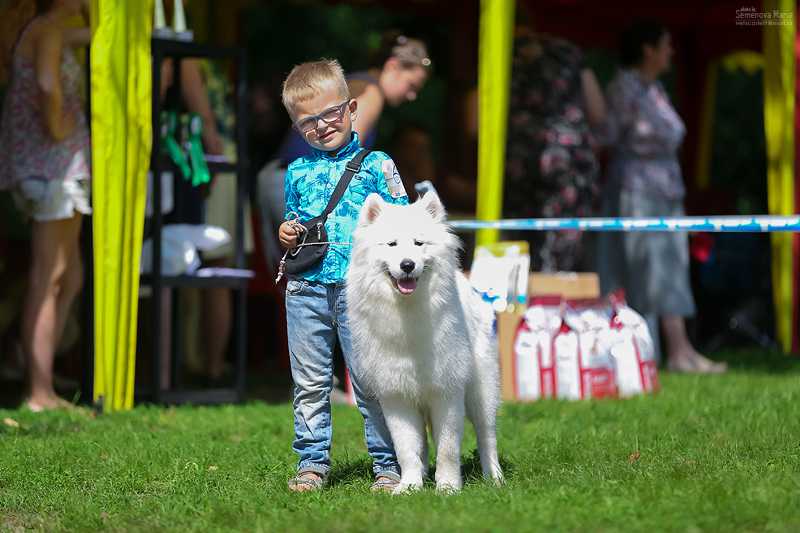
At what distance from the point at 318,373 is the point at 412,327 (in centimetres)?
57

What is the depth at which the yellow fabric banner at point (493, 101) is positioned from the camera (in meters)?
7.54

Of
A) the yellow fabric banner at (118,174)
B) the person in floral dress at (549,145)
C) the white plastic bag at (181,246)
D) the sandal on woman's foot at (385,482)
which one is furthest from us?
the person in floral dress at (549,145)

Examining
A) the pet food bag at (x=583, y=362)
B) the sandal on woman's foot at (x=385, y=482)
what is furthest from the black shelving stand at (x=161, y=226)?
the sandal on woman's foot at (x=385, y=482)

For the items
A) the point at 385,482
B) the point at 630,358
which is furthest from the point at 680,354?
the point at 385,482

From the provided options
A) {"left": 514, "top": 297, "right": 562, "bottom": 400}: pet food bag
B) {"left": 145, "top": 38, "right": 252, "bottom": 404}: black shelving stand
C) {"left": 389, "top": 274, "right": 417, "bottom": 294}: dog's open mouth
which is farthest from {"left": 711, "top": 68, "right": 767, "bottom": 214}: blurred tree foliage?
{"left": 389, "top": 274, "right": 417, "bottom": 294}: dog's open mouth

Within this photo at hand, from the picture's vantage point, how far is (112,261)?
266 inches

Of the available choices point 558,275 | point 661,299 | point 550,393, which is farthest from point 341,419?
point 661,299

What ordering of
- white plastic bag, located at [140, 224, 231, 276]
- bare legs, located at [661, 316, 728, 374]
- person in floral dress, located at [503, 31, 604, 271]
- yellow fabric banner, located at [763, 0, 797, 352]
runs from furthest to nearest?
yellow fabric banner, located at [763, 0, 797, 352], bare legs, located at [661, 316, 728, 374], person in floral dress, located at [503, 31, 604, 271], white plastic bag, located at [140, 224, 231, 276]

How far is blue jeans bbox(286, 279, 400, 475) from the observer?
4.82m

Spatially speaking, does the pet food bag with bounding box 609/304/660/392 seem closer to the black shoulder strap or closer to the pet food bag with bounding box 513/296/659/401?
the pet food bag with bounding box 513/296/659/401

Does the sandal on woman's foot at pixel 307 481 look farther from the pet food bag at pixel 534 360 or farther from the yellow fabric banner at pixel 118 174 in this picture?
the pet food bag at pixel 534 360

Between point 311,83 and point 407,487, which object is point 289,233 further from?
point 407,487

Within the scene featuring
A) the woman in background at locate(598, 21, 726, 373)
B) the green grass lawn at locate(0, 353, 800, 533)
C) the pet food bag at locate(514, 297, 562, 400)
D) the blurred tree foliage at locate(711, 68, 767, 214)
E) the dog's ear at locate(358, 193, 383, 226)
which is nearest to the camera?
the green grass lawn at locate(0, 353, 800, 533)

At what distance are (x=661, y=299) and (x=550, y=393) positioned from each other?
1.89 meters
